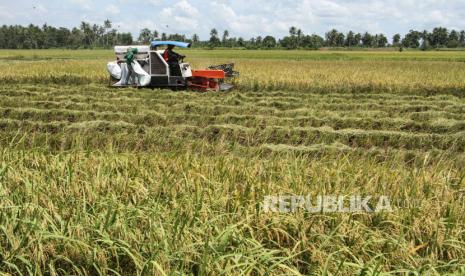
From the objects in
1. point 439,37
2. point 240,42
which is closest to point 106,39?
point 240,42

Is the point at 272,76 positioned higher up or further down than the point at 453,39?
further down

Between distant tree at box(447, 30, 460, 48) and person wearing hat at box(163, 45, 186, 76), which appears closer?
person wearing hat at box(163, 45, 186, 76)

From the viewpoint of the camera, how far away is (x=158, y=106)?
10047 millimetres

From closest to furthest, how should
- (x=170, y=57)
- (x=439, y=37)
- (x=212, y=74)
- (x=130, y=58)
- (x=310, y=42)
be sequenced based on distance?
1. (x=130, y=58)
2. (x=170, y=57)
3. (x=212, y=74)
4. (x=310, y=42)
5. (x=439, y=37)

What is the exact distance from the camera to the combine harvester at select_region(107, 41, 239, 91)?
12328 mm

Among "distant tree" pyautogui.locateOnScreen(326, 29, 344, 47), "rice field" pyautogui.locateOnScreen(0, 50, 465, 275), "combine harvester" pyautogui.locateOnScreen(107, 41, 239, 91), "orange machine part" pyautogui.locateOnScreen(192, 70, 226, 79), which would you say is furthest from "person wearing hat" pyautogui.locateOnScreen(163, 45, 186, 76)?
"distant tree" pyautogui.locateOnScreen(326, 29, 344, 47)

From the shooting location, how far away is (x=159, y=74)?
12.5 m

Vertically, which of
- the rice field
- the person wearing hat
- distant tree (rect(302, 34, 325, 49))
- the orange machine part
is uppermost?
distant tree (rect(302, 34, 325, 49))

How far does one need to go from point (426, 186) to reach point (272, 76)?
42.1 ft

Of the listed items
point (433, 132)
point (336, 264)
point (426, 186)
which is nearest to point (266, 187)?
point (336, 264)

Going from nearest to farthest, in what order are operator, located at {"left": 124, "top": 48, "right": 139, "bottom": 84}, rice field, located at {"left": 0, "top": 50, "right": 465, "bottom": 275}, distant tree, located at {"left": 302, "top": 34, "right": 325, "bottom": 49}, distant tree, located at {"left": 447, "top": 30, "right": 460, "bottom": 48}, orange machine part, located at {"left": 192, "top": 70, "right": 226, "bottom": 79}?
rice field, located at {"left": 0, "top": 50, "right": 465, "bottom": 275}, operator, located at {"left": 124, "top": 48, "right": 139, "bottom": 84}, orange machine part, located at {"left": 192, "top": 70, "right": 226, "bottom": 79}, distant tree, located at {"left": 302, "top": 34, "right": 325, "bottom": 49}, distant tree, located at {"left": 447, "top": 30, "right": 460, "bottom": 48}

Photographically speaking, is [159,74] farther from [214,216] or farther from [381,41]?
[381,41]

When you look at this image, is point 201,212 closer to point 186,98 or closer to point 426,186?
point 426,186

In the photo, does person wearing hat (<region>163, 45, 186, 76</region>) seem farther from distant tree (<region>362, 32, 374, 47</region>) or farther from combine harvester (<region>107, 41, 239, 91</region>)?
distant tree (<region>362, 32, 374, 47</region>)
